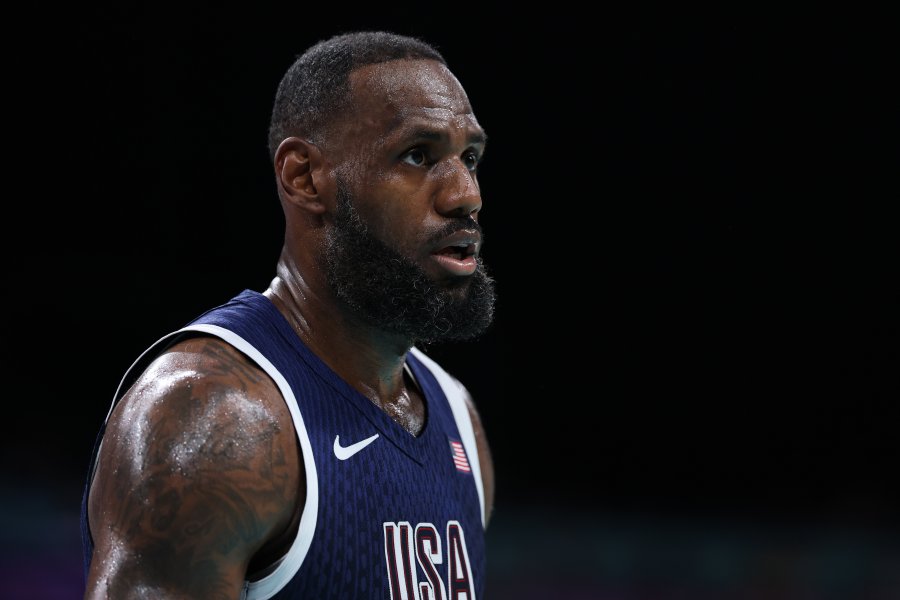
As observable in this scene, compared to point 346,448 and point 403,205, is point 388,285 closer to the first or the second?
point 403,205

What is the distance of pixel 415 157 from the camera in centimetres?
177

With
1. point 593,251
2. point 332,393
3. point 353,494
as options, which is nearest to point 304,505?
point 353,494

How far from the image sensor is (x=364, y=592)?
1.56 metres

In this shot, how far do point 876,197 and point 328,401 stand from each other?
15.0 ft

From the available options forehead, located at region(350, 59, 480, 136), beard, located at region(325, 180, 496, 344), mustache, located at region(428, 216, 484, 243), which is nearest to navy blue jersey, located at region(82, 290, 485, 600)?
beard, located at region(325, 180, 496, 344)

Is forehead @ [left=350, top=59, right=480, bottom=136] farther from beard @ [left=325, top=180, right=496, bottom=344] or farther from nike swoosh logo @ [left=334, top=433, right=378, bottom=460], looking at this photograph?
nike swoosh logo @ [left=334, top=433, right=378, bottom=460]

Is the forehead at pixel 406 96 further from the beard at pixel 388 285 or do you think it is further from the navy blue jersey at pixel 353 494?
the navy blue jersey at pixel 353 494

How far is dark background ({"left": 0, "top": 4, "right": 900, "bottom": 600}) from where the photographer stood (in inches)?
190

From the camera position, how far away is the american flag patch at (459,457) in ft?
6.47

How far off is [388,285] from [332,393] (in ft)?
0.69

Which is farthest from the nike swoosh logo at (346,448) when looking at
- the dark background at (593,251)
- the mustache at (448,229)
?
the dark background at (593,251)

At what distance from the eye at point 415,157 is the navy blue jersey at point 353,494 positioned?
13.9 inches

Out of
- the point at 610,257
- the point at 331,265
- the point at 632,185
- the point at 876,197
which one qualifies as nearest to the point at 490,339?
the point at 610,257

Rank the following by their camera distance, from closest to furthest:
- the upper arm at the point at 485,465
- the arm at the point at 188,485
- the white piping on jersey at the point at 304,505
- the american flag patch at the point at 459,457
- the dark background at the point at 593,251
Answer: the arm at the point at 188,485 → the white piping on jersey at the point at 304,505 → the american flag patch at the point at 459,457 → the upper arm at the point at 485,465 → the dark background at the point at 593,251
